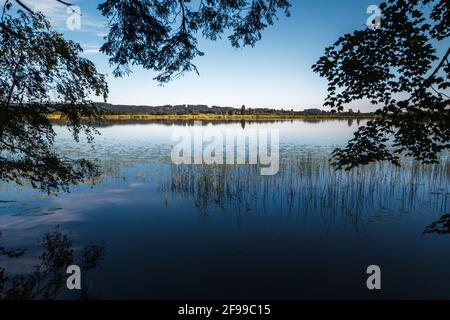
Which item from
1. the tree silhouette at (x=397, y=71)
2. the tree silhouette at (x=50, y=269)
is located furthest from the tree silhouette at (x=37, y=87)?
the tree silhouette at (x=397, y=71)

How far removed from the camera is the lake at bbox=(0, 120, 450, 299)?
26.1 ft

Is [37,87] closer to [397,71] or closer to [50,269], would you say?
[50,269]

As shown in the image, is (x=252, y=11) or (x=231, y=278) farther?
(x=252, y=11)

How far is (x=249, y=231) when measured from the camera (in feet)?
37.8

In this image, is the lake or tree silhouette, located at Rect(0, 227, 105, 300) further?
the lake

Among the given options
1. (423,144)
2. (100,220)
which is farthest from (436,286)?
(100,220)

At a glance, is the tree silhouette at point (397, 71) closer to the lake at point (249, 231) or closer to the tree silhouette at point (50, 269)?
the lake at point (249, 231)

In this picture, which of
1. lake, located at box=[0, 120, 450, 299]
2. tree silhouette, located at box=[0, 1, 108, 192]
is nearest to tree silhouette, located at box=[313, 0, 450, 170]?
lake, located at box=[0, 120, 450, 299]

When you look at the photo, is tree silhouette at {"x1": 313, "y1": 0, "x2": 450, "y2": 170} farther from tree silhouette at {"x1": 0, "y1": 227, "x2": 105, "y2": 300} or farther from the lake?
tree silhouette at {"x1": 0, "y1": 227, "x2": 105, "y2": 300}

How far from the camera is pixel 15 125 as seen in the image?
10289 mm

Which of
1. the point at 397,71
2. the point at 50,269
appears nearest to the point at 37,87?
the point at 50,269
